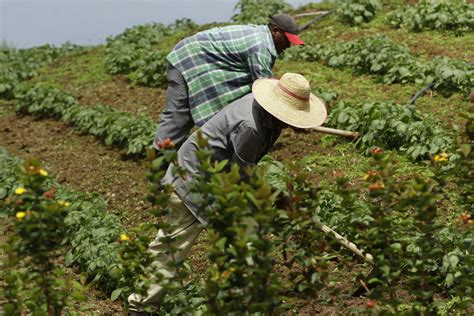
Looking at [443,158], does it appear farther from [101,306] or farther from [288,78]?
[101,306]

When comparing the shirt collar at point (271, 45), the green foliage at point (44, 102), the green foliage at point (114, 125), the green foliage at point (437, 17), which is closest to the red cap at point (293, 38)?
the shirt collar at point (271, 45)

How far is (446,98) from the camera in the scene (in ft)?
28.6

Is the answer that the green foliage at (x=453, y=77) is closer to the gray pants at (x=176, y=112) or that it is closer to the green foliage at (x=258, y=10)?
the gray pants at (x=176, y=112)

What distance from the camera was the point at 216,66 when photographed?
5941mm

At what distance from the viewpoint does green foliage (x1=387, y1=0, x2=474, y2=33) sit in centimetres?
1150

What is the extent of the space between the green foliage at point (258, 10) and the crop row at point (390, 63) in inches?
99.4

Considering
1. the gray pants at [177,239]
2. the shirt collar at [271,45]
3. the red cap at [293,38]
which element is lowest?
the gray pants at [177,239]

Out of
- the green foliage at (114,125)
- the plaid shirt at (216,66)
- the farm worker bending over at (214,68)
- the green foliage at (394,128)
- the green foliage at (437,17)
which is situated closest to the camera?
the farm worker bending over at (214,68)

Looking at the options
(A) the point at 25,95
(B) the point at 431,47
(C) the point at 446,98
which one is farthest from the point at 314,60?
(A) the point at 25,95

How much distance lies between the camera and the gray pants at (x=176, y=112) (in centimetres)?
601

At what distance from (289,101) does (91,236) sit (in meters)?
2.39

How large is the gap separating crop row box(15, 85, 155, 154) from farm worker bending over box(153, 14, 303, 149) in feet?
7.84

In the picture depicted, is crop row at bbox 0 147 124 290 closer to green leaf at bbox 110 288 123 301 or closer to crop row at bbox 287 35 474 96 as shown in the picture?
green leaf at bbox 110 288 123 301

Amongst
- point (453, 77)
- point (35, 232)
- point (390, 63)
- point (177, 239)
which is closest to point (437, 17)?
point (390, 63)
